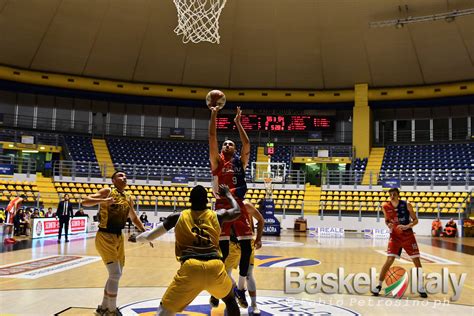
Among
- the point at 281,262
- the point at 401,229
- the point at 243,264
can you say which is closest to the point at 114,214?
the point at 243,264

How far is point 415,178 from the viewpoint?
28406mm

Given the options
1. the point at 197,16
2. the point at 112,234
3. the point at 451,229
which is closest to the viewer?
the point at 112,234

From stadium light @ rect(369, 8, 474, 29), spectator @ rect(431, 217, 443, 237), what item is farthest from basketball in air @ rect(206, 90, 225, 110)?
stadium light @ rect(369, 8, 474, 29)

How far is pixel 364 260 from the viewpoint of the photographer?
1295 centimetres

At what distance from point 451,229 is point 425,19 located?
1202 cm

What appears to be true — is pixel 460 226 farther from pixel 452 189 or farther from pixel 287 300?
pixel 287 300

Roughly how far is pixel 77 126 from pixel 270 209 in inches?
808

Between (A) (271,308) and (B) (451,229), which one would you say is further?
(B) (451,229)

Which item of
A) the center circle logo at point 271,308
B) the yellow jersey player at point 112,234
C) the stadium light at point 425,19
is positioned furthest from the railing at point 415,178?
the yellow jersey player at point 112,234

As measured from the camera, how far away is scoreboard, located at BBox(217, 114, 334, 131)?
1380 inches

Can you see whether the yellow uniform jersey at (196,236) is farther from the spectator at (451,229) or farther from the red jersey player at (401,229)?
the spectator at (451,229)

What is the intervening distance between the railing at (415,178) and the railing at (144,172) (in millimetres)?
2541

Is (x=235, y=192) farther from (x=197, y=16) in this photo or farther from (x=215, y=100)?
(x=197, y=16)

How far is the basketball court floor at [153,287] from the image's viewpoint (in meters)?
6.34
